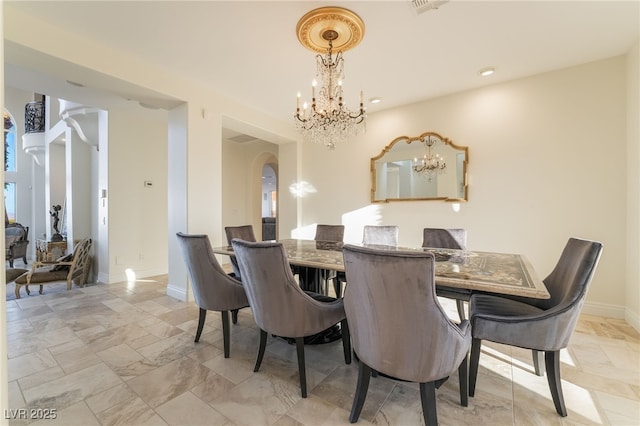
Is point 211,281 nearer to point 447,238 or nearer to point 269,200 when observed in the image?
point 447,238

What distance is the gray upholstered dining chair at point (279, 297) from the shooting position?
1699mm

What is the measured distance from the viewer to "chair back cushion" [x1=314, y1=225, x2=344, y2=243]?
3600 millimetres

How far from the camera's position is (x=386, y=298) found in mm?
1326

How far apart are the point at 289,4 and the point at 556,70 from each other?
298 cm

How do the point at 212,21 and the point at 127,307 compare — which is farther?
the point at 127,307

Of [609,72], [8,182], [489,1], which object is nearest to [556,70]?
[609,72]

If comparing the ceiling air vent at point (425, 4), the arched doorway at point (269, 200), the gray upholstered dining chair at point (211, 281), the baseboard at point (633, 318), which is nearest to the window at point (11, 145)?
the arched doorway at point (269, 200)

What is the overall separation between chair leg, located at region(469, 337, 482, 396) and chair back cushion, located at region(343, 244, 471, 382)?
30 cm

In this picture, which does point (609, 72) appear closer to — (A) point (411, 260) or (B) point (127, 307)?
(A) point (411, 260)

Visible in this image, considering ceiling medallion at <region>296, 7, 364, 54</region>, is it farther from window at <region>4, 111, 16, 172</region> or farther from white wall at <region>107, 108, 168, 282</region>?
window at <region>4, 111, 16, 172</region>

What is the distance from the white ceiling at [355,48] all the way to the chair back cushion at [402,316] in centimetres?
201

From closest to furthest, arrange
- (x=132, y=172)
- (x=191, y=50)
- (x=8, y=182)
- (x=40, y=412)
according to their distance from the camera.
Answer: (x=40, y=412), (x=191, y=50), (x=132, y=172), (x=8, y=182)

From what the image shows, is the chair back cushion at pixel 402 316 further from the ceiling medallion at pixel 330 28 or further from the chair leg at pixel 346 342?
the ceiling medallion at pixel 330 28

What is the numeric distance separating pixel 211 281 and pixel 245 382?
763 mm
